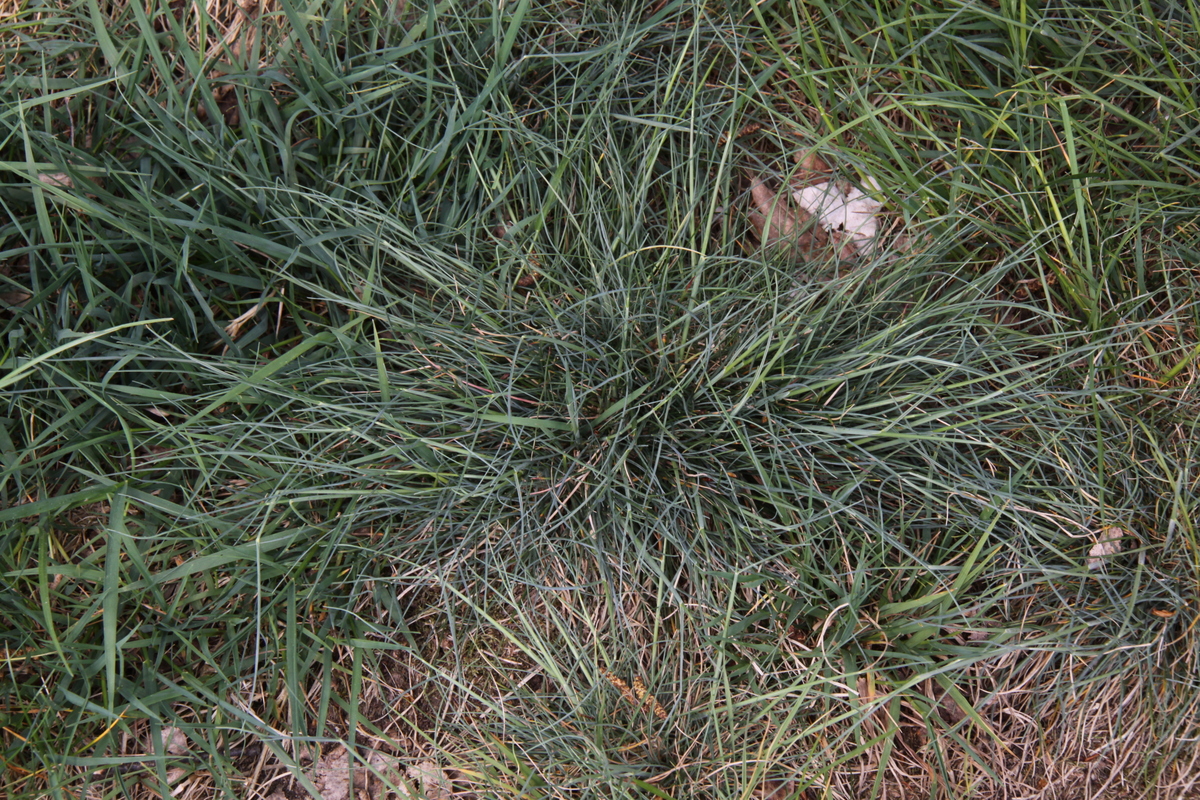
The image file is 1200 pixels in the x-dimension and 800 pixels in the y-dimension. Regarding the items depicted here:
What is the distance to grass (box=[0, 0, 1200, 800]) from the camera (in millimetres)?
1654

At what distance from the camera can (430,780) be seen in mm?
1735

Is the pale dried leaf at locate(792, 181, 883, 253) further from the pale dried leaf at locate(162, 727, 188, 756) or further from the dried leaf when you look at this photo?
the pale dried leaf at locate(162, 727, 188, 756)

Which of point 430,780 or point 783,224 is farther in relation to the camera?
point 783,224

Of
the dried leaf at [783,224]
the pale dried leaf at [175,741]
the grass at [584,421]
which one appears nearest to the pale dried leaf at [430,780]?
the grass at [584,421]

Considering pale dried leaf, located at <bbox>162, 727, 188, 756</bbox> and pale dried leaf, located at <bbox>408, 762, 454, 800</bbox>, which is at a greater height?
pale dried leaf, located at <bbox>162, 727, 188, 756</bbox>

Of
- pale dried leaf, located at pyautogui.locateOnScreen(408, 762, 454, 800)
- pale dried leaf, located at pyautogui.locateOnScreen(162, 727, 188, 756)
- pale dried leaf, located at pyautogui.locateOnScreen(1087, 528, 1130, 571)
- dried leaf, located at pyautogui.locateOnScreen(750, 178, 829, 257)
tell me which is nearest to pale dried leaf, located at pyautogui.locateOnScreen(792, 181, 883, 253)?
dried leaf, located at pyautogui.locateOnScreen(750, 178, 829, 257)

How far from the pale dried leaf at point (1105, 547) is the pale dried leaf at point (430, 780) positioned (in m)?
1.49

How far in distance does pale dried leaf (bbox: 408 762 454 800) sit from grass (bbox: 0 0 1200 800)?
17 millimetres

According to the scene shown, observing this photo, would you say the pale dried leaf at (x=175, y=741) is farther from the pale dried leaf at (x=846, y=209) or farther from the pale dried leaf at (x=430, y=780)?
the pale dried leaf at (x=846, y=209)

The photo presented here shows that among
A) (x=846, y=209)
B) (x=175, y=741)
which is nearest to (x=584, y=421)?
(x=846, y=209)

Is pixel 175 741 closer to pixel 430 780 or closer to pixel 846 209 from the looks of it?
pixel 430 780

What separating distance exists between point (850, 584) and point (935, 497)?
0.26m

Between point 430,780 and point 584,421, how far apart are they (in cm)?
87

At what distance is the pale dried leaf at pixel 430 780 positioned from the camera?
5.63ft
